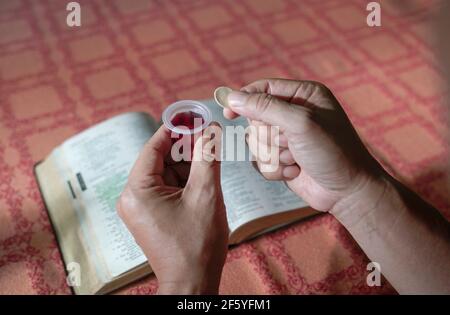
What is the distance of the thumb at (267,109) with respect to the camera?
0.67 metres

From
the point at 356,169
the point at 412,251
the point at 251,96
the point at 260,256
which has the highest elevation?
the point at 251,96

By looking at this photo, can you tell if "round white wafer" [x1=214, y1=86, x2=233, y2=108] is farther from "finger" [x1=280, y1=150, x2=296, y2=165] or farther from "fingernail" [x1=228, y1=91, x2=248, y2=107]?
"finger" [x1=280, y1=150, x2=296, y2=165]

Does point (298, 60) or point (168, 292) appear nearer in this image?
point (168, 292)

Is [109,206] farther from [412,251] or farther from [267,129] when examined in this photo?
[412,251]

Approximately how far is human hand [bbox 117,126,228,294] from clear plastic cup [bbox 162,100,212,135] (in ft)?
0.09

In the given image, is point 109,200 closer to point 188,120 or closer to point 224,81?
point 188,120

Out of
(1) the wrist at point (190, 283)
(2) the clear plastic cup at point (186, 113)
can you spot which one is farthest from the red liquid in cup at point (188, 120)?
(1) the wrist at point (190, 283)

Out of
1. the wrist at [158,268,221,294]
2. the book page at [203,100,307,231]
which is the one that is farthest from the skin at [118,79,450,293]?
the book page at [203,100,307,231]

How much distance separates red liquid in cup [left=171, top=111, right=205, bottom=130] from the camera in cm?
73

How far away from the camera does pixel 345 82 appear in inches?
47.0

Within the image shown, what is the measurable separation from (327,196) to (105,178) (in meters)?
0.45

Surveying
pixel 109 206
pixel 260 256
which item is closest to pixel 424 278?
pixel 260 256

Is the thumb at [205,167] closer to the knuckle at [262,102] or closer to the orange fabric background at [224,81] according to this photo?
the knuckle at [262,102]
